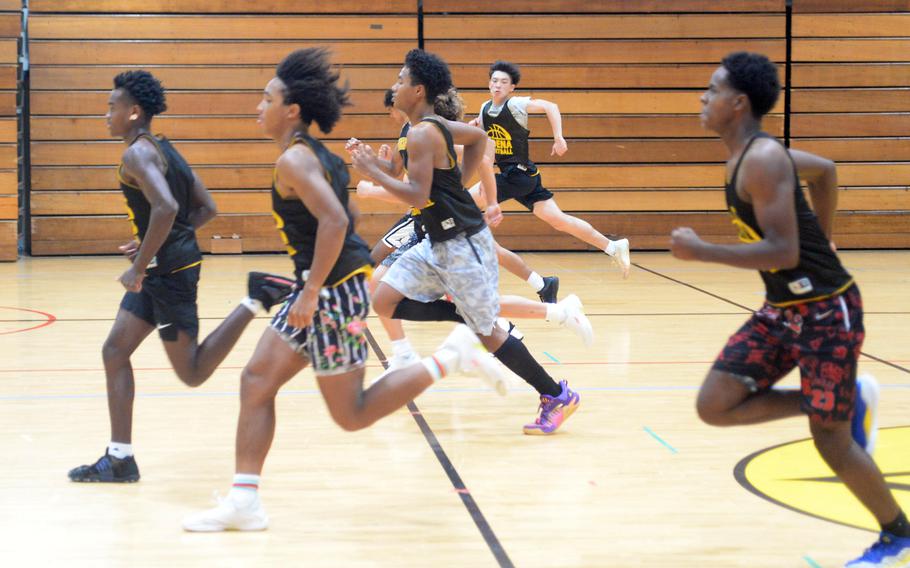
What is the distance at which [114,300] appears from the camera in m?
9.47

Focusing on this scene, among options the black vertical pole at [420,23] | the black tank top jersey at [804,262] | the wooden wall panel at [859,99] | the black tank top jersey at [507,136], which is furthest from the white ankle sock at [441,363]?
the wooden wall panel at [859,99]

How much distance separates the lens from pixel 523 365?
5.18 meters

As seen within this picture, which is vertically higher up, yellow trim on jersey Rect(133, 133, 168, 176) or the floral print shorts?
yellow trim on jersey Rect(133, 133, 168, 176)

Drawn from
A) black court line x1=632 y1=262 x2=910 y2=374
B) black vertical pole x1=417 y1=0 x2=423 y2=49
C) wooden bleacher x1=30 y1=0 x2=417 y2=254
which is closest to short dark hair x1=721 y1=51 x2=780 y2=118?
black court line x1=632 y1=262 x2=910 y2=374

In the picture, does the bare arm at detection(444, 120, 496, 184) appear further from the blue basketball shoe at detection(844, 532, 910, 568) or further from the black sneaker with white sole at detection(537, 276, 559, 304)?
the black sneaker with white sole at detection(537, 276, 559, 304)

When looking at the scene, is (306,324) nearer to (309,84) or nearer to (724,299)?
(309,84)

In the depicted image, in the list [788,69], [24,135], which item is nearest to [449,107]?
[24,135]

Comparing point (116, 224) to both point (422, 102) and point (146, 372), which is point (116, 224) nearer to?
point (146, 372)

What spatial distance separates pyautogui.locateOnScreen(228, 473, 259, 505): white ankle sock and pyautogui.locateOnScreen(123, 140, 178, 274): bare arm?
2.98 feet

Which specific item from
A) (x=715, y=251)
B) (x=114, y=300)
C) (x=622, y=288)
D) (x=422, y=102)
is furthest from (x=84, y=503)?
(x=622, y=288)

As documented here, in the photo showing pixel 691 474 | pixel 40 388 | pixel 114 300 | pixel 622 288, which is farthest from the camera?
pixel 622 288

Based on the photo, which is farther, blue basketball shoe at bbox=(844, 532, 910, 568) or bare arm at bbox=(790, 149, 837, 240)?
bare arm at bbox=(790, 149, 837, 240)

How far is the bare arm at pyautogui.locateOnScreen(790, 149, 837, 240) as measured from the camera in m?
3.53

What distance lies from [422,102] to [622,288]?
5.67 metres
